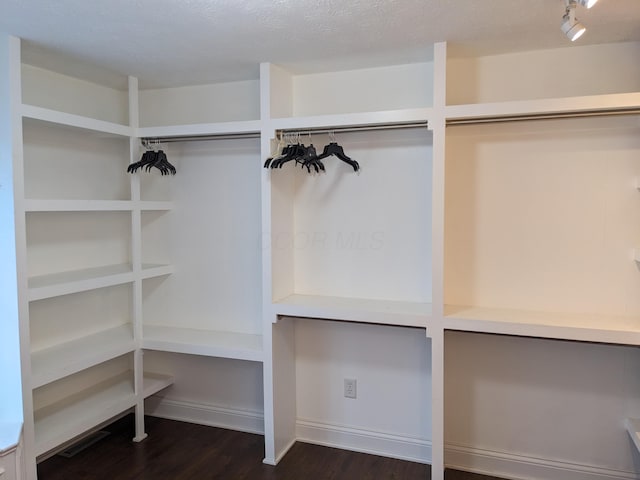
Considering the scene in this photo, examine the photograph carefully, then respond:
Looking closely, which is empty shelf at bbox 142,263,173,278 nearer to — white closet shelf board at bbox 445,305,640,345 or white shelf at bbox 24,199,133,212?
white shelf at bbox 24,199,133,212

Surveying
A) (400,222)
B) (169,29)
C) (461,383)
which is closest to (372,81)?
(400,222)

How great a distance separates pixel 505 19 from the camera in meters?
2.02

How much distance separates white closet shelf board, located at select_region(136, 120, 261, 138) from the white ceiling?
1.11ft

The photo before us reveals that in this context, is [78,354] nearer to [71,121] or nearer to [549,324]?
[71,121]

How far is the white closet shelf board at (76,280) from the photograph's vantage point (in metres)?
2.40

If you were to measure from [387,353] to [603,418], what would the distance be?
118 centimetres

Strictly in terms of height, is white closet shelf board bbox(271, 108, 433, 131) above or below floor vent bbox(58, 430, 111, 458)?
above

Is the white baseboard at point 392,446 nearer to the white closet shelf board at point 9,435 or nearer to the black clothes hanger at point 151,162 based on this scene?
the white closet shelf board at point 9,435

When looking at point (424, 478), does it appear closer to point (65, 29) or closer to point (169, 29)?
point (169, 29)

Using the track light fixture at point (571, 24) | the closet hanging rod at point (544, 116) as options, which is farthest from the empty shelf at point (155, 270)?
the track light fixture at point (571, 24)

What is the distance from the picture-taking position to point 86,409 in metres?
2.75

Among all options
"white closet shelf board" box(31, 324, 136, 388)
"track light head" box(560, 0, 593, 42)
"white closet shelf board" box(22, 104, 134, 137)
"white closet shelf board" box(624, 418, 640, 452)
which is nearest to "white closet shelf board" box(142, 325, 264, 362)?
"white closet shelf board" box(31, 324, 136, 388)

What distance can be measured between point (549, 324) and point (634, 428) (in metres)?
0.75

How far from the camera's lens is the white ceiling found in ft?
6.21
